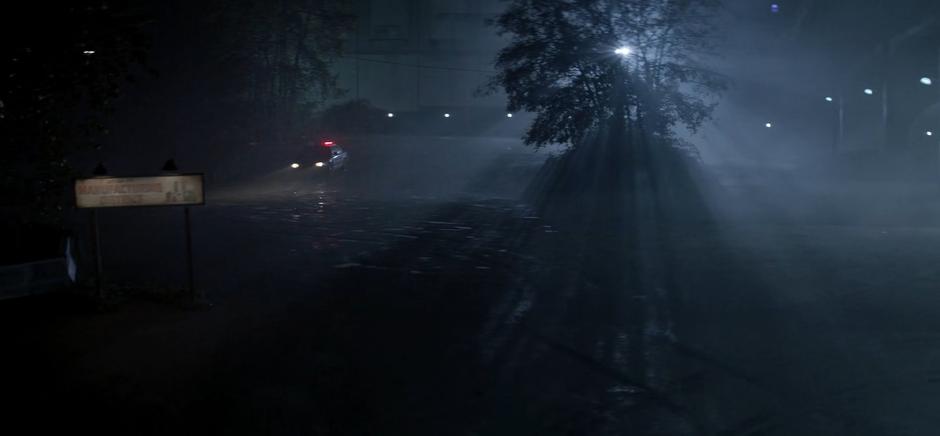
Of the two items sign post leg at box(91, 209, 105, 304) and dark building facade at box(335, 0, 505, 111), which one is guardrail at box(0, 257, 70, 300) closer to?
sign post leg at box(91, 209, 105, 304)

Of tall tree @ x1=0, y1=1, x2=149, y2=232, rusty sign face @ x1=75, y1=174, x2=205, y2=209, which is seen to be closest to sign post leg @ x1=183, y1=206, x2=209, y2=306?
rusty sign face @ x1=75, y1=174, x2=205, y2=209

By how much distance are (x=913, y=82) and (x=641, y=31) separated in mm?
25681

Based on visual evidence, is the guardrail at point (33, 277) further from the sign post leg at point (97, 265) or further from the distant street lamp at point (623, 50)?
the distant street lamp at point (623, 50)

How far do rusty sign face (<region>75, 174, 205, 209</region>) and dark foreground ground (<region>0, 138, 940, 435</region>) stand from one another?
52.5 inches

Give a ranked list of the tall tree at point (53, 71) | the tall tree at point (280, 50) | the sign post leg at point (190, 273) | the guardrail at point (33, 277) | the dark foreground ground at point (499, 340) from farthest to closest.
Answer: the tall tree at point (280, 50)
the sign post leg at point (190, 273)
the guardrail at point (33, 277)
the tall tree at point (53, 71)
the dark foreground ground at point (499, 340)

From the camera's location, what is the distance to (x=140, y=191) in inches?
461

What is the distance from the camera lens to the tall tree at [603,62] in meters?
30.6

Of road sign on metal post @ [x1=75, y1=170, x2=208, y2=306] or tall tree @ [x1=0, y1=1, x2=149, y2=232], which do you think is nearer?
tall tree @ [x1=0, y1=1, x2=149, y2=232]

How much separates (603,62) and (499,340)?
21.6m

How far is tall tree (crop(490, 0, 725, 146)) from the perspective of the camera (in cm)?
3059

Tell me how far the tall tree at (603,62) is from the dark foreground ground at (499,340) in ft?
39.1

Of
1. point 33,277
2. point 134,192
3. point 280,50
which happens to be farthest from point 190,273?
point 280,50

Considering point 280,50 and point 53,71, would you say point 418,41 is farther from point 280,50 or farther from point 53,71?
point 53,71

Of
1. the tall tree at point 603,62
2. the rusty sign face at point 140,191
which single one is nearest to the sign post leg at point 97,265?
the rusty sign face at point 140,191
